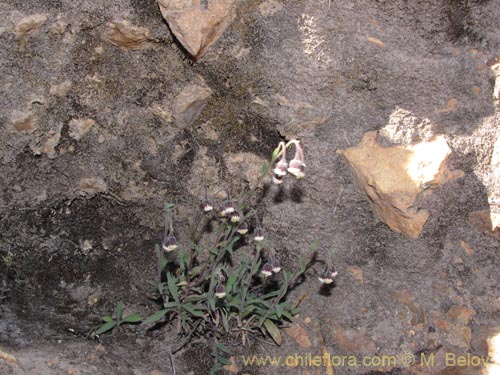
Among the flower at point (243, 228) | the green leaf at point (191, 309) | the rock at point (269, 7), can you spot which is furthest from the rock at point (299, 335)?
the rock at point (269, 7)

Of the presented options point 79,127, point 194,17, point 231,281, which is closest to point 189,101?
point 194,17

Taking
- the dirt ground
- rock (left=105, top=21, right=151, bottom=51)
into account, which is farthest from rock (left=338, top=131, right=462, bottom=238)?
rock (left=105, top=21, right=151, bottom=51)

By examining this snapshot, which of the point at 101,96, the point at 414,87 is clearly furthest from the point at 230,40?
the point at 414,87

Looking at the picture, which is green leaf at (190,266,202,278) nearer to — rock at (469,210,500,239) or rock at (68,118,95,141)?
rock at (68,118,95,141)

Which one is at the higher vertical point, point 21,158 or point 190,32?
point 190,32

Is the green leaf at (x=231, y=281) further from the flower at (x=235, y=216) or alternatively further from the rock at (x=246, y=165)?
the rock at (x=246, y=165)

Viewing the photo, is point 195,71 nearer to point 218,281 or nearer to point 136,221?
point 136,221
